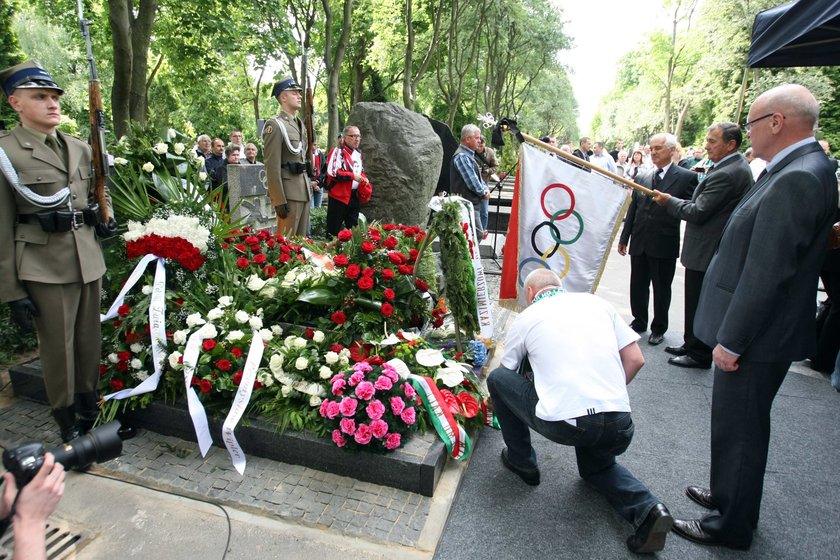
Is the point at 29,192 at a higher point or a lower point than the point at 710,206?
higher

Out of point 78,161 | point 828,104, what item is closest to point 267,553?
point 78,161

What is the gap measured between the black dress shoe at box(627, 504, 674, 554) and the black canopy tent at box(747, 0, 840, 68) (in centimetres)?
326

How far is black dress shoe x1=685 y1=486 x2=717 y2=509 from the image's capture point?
284 cm

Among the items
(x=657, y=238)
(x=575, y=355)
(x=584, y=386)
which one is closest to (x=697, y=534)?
(x=584, y=386)

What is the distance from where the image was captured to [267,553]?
239 cm

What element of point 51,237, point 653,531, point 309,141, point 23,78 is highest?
point 23,78

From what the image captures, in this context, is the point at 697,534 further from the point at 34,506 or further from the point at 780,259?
the point at 34,506

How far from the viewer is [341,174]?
23.6 ft

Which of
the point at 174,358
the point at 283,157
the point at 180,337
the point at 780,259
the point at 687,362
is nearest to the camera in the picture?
the point at 780,259

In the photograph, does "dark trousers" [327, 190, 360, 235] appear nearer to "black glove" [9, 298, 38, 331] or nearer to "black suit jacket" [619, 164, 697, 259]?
"black suit jacket" [619, 164, 697, 259]

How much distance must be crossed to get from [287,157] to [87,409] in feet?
11.2

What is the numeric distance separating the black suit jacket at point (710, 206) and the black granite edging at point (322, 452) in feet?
10.3

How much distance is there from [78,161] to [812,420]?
5.53 m

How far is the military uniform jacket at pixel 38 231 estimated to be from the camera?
2.76m
